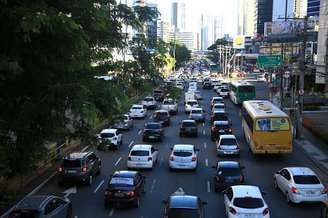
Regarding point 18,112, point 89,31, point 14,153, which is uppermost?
point 89,31

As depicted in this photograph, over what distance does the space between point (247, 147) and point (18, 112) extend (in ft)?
82.2

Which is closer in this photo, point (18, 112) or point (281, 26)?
point (18, 112)

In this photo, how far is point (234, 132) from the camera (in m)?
42.1

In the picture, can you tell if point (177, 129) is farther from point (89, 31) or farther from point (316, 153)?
point (89, 31)

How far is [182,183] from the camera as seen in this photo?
2491 centimetres

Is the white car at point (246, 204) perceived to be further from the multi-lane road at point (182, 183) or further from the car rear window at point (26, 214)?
the car rear window at point (26, 214)

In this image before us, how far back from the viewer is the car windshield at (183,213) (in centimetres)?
1534

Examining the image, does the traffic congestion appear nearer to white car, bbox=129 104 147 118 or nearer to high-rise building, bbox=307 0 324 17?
white car, bbox=129 104 147 118

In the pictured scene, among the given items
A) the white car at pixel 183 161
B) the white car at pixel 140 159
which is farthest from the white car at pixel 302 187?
the white car at pixel 140 159

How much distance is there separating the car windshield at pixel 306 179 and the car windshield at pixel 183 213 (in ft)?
23.3

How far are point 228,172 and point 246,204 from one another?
5547 mm

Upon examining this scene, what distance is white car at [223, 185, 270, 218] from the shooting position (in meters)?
16.9

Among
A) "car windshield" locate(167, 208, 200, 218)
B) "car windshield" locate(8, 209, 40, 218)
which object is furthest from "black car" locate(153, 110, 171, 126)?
"car windshield" locate(8, 209, 40, 218)

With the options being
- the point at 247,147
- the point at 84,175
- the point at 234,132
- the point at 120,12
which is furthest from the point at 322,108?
the point at 120,12
